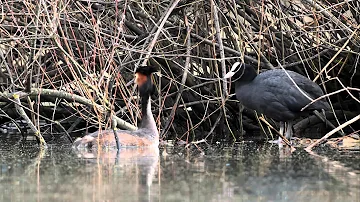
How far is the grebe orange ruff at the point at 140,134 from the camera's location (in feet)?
26.8

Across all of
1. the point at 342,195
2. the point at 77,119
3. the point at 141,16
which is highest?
the point at 141,16

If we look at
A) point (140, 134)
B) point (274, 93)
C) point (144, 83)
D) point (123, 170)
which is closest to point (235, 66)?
point (274, 93)

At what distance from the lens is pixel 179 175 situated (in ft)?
19.3

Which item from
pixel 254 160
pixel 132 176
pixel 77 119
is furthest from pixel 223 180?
pixel 77 119

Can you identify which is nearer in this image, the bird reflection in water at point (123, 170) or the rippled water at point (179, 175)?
the rippled water at point (179, 175)

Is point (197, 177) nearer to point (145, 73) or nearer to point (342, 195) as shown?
point (342, 195)

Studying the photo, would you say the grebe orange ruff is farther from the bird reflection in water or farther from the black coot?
the black coot

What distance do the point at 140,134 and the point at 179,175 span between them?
97.7 inches

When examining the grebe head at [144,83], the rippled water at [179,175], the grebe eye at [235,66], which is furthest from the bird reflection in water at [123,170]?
the grebe eye at [235,66]

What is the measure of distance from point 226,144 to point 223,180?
348 centimetres

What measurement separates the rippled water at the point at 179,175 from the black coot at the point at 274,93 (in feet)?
5.85

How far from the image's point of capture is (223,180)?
18.3 ft

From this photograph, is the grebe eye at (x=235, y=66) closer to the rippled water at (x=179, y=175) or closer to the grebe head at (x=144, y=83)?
the grebe head at (x=144, y=83)

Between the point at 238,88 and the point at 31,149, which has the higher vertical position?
the point at 238,88
